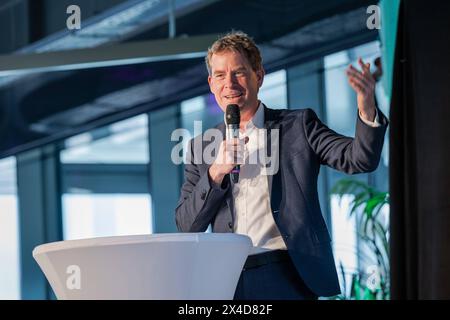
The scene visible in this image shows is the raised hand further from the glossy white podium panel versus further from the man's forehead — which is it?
the glossy white podium panel

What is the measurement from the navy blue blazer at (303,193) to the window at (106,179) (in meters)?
5.02

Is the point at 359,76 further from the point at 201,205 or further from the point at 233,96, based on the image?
the point at 201,205

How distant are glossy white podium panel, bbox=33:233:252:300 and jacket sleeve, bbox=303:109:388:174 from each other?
1.80 ft

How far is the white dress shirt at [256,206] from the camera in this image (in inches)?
99.9

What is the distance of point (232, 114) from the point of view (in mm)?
2607

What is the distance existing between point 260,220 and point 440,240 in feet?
2.40

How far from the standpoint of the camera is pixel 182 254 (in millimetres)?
2070

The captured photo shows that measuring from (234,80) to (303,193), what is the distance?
40 cm

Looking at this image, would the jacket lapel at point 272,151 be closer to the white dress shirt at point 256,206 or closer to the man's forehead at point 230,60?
the white dress shirt at point 256,206

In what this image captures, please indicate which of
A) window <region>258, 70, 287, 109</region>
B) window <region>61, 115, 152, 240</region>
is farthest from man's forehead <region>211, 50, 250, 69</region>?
window <region>61, 115, 152, 240</region>

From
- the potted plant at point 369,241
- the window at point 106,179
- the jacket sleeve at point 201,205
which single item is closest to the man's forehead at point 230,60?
the jacket sleeve at point 201,205

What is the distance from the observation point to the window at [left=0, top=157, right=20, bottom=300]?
795 cm
